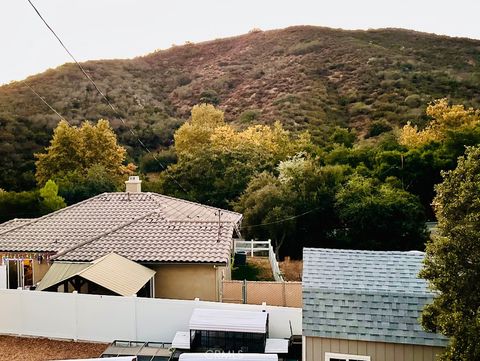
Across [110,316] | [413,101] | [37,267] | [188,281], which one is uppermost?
[413,101]

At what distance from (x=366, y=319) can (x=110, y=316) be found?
7377mm

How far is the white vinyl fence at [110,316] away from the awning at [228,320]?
707 millimetres

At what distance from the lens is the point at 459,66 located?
79.5m

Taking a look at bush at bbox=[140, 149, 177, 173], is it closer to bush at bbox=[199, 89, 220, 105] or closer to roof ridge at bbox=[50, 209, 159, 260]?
bush at bbox=[199, 89, 220, 105]

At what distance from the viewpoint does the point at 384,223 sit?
28.8 meters

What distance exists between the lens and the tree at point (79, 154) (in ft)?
158

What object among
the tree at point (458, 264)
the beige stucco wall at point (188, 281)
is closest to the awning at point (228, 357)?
the tree at point (458, 264)

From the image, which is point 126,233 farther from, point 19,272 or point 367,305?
point 367,305

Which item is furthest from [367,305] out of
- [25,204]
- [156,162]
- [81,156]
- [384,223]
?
[156,162]

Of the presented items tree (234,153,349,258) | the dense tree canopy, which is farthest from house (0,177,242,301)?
the dense tree canopy

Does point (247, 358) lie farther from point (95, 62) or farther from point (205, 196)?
point (95, 62)

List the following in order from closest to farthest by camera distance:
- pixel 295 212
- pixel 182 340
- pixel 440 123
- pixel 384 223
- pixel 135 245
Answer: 1. pixel 182 340
2. pixel 135 245
3. pixel 384 223
4. pixel 295 212
5. pixel 440 123

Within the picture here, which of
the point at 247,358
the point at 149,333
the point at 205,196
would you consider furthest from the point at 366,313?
the point at 205,196

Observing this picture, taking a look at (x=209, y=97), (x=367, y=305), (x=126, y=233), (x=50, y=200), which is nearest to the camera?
(x=367, y=305)
